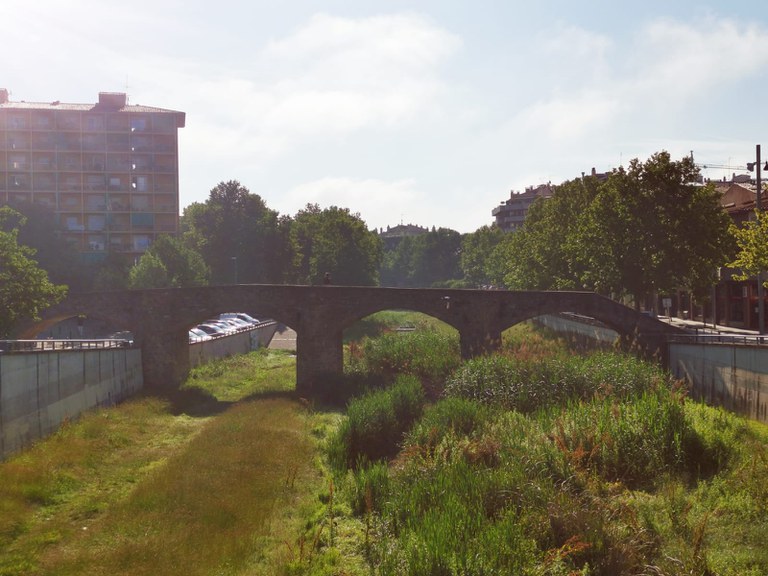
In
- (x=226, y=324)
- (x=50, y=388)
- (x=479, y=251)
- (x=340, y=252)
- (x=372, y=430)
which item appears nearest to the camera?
(x=372, y=430)

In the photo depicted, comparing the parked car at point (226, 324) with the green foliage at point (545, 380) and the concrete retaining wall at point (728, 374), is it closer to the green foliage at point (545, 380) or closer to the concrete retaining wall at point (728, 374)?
the green foliage at point (545, 380)

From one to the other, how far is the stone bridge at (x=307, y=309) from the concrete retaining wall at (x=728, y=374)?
4.93 m

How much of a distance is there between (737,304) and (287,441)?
39255 millimetres

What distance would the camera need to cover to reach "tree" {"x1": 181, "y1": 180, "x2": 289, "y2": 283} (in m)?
72.9

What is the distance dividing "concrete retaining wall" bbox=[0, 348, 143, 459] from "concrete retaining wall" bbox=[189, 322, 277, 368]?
8.08 m

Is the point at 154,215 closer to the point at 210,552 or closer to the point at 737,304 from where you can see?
the point at 737,304

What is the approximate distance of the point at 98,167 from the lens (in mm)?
74188

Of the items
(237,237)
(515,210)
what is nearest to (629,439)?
(237,237)

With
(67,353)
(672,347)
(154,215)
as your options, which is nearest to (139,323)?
(67,353)

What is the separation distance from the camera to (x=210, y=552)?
50.0ft

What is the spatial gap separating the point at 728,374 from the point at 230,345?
108 feet

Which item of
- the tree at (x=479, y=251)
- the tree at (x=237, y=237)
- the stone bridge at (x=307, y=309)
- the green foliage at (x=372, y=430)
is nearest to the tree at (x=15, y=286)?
the stone bridge at (x=307, y=309)

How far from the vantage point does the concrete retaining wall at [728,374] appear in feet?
87.2

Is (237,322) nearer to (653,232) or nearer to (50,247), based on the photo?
(50,247)
